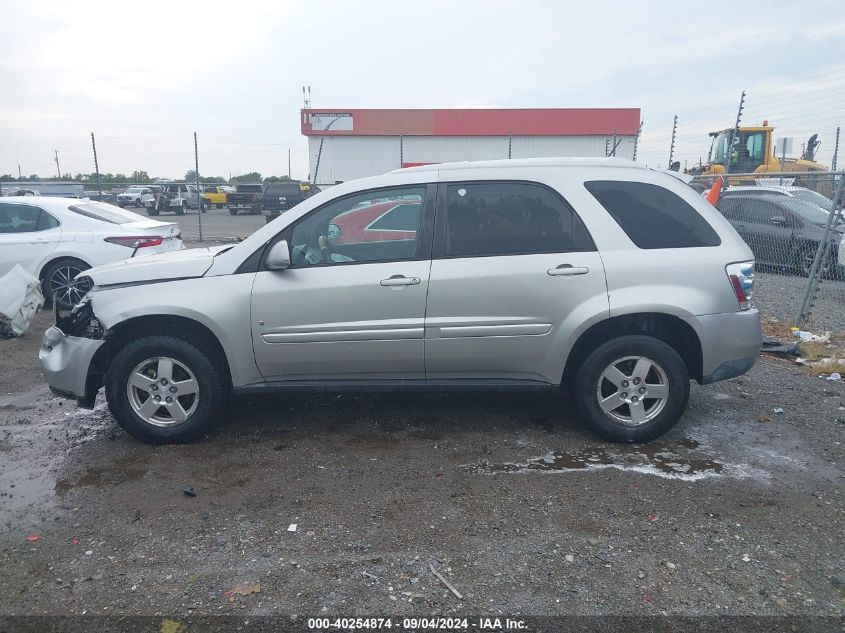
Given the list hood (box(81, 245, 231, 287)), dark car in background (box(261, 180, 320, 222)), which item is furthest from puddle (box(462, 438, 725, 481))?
dark car in background (box(261, 180, 320, 222))

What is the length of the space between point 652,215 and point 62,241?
7525 millimetres

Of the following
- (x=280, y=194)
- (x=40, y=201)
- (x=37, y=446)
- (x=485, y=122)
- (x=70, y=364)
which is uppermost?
(x=485, y=122)

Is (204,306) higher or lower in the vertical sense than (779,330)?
higher

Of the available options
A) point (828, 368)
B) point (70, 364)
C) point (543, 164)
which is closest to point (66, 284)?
point (70, 364)

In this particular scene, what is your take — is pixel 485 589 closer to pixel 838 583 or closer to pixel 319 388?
pixel 838 583

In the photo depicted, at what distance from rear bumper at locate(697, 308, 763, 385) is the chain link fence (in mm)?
3990

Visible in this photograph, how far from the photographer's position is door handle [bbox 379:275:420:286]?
13.8ft

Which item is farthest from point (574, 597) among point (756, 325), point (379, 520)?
point (756, 325)

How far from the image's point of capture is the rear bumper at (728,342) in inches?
166

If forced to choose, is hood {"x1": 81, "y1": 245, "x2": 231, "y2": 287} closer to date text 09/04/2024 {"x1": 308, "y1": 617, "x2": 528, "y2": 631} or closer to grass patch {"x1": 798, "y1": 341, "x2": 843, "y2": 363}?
date text 09/04/2024 {"x1": 308, "y1": 617, "x2": 528, "y2": 631}

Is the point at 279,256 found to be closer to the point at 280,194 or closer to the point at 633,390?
the point at 633,390

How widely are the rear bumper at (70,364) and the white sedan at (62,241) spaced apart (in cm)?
431

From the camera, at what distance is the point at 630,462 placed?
4133 millimetres

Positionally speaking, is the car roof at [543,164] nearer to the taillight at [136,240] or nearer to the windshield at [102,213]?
the taillight at [136,240]
